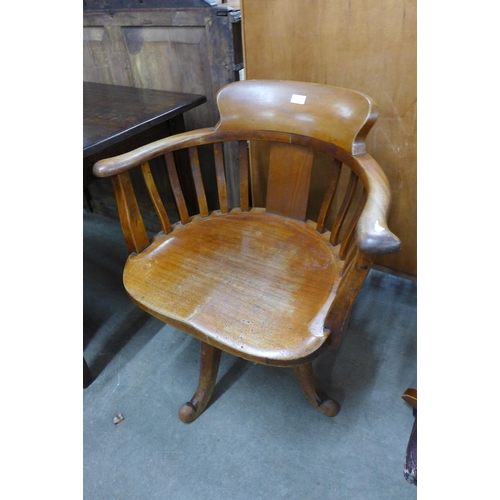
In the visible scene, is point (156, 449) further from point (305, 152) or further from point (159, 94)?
point (159, 94)

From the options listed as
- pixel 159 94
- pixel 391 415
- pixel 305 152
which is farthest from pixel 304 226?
pixel 159 94

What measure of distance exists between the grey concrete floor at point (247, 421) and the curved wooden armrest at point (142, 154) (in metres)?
0.69

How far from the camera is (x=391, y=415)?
108cm

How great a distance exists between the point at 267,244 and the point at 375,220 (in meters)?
0.43

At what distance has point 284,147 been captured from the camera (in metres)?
1.03

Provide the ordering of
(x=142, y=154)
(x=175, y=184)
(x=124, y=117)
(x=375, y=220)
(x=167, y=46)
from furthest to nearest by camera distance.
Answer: (x=167, y=46) → (x=124, y=117) → (x=175, y=184) → (x=142, y=154) → (x=375, y=220)

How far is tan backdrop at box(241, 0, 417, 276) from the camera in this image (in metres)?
0.98

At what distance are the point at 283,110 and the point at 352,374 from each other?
2.71 ft

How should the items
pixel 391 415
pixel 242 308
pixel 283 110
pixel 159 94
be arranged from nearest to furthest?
1. pixel 242 308
2. pixel 283 110
3. pixel 391 415
4. pixel 159 94

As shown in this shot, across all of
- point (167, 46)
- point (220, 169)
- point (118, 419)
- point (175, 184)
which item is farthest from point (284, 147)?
point (118, 419)

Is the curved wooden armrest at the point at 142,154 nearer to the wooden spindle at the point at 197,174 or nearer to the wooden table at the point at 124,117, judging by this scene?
the wooden spindle at the point at 197,174

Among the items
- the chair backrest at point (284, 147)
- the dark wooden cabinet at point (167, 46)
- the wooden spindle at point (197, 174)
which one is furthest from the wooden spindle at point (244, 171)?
the dark wooden cabinet at point (167, 46)

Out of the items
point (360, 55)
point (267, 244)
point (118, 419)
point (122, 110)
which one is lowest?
point (118, 419)

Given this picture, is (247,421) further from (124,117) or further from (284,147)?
(124,117)
